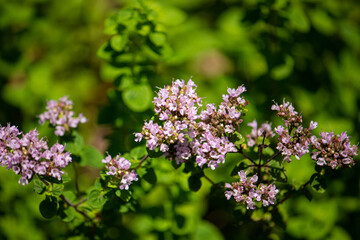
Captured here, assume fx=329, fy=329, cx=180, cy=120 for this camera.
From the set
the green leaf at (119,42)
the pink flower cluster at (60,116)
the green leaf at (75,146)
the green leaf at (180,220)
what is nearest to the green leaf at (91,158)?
the green leaf at (75,146)

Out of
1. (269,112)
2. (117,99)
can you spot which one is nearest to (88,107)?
(117,99)

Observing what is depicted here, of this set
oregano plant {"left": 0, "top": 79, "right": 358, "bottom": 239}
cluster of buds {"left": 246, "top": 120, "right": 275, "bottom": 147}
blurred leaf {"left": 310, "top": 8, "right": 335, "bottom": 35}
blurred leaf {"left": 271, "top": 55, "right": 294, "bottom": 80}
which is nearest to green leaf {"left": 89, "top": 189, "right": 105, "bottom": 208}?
oregano plant {"left": 0, "top": 79, "right": 358, "bottom": 239}

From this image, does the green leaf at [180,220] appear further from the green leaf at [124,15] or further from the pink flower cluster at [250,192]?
the green leaf at [124,15]

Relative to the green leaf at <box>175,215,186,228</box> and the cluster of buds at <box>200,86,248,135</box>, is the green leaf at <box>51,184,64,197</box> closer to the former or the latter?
the cluster of buds at <box>200,86,248,135</box>

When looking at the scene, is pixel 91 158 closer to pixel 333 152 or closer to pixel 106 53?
pixel 106 53

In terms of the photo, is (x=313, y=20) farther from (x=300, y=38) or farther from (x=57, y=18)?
(x=57, y=18)

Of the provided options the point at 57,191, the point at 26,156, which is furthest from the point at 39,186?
the point at 26,156
